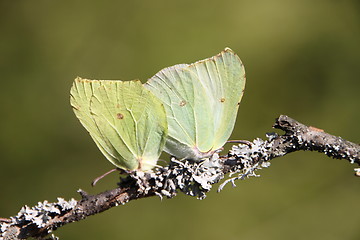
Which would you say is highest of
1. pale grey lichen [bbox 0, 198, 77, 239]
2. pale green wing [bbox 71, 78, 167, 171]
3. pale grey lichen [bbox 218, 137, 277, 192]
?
pale green wing [bbox 71, 78, 167, 171]

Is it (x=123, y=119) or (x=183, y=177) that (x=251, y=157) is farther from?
(x=123, y=119)

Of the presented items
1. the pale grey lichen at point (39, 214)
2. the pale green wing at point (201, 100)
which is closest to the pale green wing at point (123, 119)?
the pale green wing at point (201, 100)

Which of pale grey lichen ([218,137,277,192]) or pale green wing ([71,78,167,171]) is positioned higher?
pale green wing ([71,78,167,171])

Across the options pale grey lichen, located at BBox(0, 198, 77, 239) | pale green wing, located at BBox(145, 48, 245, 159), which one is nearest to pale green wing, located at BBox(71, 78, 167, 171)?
pale green wing, located at BBox(145, 48, 245, 159)

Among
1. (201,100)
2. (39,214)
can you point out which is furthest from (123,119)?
(39,214)

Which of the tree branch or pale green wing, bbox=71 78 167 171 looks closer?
the tree branch

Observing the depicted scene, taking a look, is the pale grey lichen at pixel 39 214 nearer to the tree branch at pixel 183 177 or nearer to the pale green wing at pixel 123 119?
the tree branch at pixel 183 177

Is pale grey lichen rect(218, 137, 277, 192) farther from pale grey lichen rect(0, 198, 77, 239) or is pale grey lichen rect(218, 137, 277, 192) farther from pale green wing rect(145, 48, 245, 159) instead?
pale grey lichen rect(0, 198, 77, 239)
